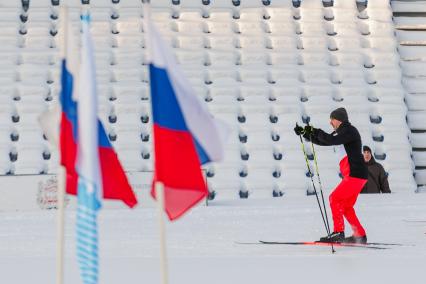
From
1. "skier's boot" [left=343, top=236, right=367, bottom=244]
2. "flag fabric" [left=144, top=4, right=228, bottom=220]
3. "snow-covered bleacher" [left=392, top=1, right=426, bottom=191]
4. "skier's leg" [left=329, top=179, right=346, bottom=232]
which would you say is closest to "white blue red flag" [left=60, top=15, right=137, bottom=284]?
"flag fabric" [left=144, top=4, right=228, bottom=220]

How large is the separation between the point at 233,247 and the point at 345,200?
3.00 feet

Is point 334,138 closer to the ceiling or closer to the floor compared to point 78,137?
closer to the ceiling

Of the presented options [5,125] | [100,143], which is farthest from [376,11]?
[100,143]

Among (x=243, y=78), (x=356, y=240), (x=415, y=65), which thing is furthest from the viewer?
(x=415, y=65)

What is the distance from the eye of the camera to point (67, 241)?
258 inches

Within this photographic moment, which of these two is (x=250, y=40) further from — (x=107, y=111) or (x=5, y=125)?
(x=5, y=125)

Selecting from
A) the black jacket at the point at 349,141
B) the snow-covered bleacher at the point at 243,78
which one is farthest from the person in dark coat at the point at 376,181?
the black jacket at the point at 349,141

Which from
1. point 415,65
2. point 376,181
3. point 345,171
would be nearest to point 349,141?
point 345,171

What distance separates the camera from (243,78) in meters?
12.5

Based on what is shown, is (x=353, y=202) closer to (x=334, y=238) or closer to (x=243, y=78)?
(x=334, y=238)

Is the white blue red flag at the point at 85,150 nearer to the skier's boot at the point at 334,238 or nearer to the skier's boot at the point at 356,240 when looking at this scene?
the skier's boot at the point at 334,238

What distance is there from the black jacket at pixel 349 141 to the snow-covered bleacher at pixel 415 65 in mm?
6042

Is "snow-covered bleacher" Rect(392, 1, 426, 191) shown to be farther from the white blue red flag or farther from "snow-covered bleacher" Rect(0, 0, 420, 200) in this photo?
the white blue red flag

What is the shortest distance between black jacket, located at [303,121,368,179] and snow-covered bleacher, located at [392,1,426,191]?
6.04 m
